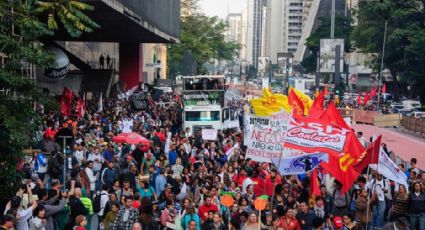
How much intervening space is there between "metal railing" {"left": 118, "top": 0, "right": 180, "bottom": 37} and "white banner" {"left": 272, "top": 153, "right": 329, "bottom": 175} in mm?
13641

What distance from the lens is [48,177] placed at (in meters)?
16.9

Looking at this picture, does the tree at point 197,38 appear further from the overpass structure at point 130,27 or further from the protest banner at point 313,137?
the protest banner at point 313,137

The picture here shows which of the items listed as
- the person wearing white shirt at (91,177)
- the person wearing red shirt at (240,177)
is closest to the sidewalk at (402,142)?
the person wearing red shirt at (240,177)

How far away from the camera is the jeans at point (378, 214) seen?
14.3 m

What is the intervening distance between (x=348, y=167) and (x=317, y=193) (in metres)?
0.80

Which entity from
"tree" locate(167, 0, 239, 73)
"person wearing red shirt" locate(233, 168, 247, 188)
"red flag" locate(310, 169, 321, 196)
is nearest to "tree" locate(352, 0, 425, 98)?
"tree" locate(167, 0, 239, 73)

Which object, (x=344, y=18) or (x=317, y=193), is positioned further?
(x=344, y=18)

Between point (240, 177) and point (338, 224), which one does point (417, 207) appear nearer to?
point (338, 224)

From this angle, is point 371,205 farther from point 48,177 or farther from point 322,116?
point 48,177

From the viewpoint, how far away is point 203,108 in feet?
110

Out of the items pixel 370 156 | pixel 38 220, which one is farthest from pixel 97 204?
pixel 370 156

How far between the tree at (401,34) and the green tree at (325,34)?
25139mm

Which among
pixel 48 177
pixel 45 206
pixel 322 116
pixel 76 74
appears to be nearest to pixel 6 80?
pixel 45 206

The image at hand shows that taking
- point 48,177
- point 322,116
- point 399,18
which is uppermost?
point 399,18
